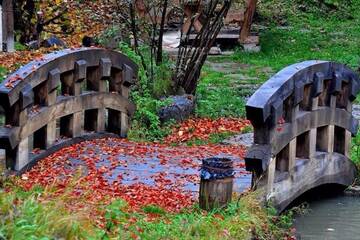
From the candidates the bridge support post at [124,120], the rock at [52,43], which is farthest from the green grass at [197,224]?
the rock at [52,43]

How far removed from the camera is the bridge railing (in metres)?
7.58

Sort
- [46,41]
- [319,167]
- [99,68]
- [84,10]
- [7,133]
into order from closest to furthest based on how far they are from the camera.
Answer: [7,133], [319,167], [99,68], [46,41], [84,10]

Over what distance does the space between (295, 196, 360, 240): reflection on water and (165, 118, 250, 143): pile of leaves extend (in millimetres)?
3407

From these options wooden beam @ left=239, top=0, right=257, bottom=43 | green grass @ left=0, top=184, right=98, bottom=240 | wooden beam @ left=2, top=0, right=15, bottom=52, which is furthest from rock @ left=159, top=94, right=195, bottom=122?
wooden beam @ left=239, top=0, right=257, bottom=43

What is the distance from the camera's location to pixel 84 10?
2122 cm

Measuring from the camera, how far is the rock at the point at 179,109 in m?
13.2

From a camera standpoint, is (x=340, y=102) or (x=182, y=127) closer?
(x=340, y=102)

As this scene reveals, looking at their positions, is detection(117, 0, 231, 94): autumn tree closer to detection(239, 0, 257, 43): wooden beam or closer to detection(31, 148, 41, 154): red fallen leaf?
detection(31, 148, 41, 154): red fallen leaf

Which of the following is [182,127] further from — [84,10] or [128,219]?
[84,10]

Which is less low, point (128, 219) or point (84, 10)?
point (84, 10)

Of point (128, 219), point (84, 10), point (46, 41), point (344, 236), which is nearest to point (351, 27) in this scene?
point (84, 10)

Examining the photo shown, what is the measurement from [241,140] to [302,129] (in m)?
4.14

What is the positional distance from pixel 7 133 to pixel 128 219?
208 cm

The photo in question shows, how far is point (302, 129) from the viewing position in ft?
28.4
